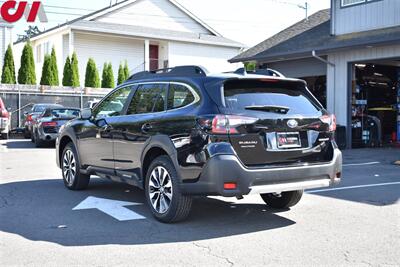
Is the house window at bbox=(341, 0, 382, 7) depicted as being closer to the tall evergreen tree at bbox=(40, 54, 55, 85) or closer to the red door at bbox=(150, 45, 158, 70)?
the tall evergreen tree at bbox=(40, 54, 55, 85)

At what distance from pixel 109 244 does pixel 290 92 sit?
2.91 metres

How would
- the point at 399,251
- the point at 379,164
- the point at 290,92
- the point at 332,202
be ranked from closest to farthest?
the point at 399,251
the point at 290,92
the point at 332,202
the point at 379,164

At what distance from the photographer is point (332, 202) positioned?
7.60m

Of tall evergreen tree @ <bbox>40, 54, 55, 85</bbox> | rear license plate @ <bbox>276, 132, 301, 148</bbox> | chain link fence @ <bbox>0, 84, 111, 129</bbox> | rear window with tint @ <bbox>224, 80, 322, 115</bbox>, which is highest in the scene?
tall evergreen tree @ <bbox>40, 54, 55, 85</bbox>

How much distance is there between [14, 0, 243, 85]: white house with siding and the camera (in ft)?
103

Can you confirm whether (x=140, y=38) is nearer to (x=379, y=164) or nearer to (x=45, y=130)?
(x=45, y=130)

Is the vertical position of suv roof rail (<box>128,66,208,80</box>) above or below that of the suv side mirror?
above

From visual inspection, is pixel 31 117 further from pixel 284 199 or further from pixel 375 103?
pixel 284 199

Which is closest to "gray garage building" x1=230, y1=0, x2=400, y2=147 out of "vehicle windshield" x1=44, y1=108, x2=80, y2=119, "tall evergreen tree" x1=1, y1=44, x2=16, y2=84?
"vehicle windshield" x1=44, y1=108, x2=80, y2=119

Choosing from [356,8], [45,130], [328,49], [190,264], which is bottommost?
[190,264]

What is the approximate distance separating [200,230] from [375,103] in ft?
46.4

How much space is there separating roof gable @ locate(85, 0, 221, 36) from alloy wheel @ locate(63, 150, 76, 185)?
24.7 metres

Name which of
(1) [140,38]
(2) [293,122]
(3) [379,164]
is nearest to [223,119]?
(2) [293,122]

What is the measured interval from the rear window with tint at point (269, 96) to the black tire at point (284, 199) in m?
1.28
